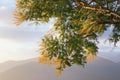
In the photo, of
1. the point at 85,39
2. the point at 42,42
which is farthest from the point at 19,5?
the point at 85,39

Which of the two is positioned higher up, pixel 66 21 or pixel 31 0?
pixel 31 0

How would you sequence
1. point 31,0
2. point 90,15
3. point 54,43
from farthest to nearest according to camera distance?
point 54,43 → point 31,0 → point 90,15

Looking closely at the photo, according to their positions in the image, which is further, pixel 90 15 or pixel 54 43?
pixel 54 43

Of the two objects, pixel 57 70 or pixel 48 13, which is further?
pixel 57 70

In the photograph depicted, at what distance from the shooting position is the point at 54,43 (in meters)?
23.1

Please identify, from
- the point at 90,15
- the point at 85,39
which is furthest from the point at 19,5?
the point at 90,15

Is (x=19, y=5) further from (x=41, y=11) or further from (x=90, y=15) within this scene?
(x=90, y=15)

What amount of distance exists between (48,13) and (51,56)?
2.67m

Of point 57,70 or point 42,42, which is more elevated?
point 42,42

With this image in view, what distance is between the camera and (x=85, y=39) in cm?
2295

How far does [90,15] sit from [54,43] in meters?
8.77

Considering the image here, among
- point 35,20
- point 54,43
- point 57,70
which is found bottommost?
point 57,70

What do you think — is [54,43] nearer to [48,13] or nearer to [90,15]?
[48,13]

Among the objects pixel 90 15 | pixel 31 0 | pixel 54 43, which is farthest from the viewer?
pixel 54 43
